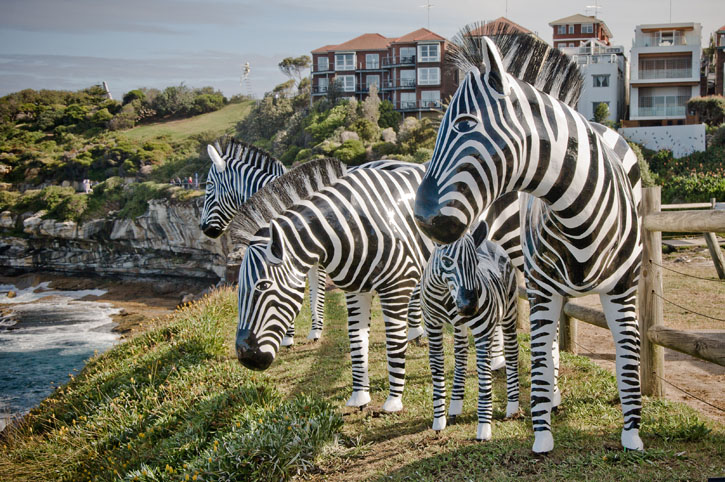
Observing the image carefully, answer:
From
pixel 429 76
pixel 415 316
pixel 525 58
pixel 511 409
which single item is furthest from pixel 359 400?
pixel 429 76

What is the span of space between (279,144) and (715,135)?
32.1 metres

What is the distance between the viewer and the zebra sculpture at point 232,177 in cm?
841

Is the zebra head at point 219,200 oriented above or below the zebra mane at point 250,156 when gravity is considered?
below

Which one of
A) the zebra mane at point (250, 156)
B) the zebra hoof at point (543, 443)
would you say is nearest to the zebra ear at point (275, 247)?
the zebra hoof at point (543, 443)

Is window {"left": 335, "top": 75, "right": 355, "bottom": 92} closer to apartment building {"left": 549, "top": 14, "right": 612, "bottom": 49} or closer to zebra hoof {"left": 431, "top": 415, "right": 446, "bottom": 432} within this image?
apartment building {"left": 549, "top": 14, "right": 612, "bottom": 49}

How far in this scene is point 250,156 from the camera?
856 centimetres

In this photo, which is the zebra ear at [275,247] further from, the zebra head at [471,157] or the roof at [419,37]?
the roof at [419,37]

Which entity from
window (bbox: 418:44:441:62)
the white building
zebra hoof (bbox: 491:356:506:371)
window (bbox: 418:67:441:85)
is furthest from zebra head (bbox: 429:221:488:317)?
window (bbox: 418:44:441:62)

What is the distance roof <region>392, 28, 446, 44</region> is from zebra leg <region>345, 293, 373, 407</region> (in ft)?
161

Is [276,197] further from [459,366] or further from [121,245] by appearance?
[121,245]

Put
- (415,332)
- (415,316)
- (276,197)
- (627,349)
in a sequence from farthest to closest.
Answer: (415,332), (415,316), (276,197), (627,349)

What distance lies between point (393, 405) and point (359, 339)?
2.61 ft

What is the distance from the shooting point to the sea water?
1853cm

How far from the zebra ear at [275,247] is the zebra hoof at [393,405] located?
83.9 inches
